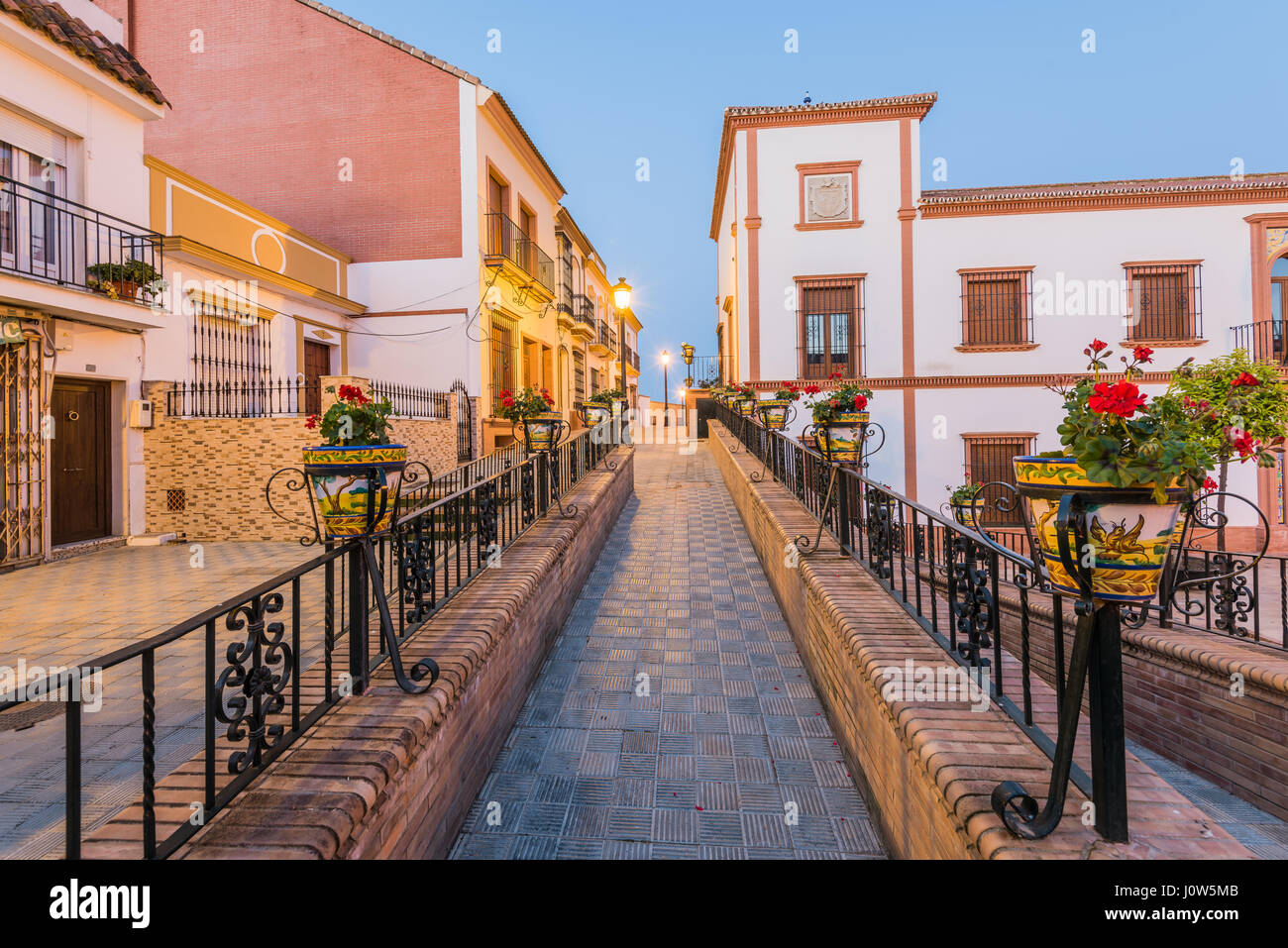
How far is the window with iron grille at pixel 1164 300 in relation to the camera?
14.9 m

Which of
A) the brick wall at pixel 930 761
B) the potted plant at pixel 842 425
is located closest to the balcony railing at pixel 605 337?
the potted plant at pixel 842 425

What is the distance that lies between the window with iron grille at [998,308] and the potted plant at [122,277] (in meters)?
16.6

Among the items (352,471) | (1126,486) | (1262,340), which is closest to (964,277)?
(1262,340)

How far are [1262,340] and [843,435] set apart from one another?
1669 cm

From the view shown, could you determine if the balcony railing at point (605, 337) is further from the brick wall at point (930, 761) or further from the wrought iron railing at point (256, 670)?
the brick wall at point (930, 761)

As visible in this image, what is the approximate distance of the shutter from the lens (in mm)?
7172

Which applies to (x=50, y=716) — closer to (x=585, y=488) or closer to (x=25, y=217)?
(x=585, y=488)

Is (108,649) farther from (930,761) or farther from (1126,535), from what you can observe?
(1126,535)

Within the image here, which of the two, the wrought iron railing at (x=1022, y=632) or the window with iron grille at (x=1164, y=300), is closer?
the wrought iron railing at (x=1022, y=632)

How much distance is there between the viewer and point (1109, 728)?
5.67ft

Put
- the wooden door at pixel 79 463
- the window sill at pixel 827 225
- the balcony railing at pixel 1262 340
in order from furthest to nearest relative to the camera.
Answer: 1. the window sill at pixel 827 225
2. the balcony railing at pixel 1262 340
3. the wooden door at pixel 79 463

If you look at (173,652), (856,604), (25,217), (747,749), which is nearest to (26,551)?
(25,217)

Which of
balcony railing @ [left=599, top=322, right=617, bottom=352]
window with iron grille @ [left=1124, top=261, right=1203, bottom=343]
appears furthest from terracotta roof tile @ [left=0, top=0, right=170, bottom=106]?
window with iron grille @ [left=1124, top=261, right=1203, bottom=343]
